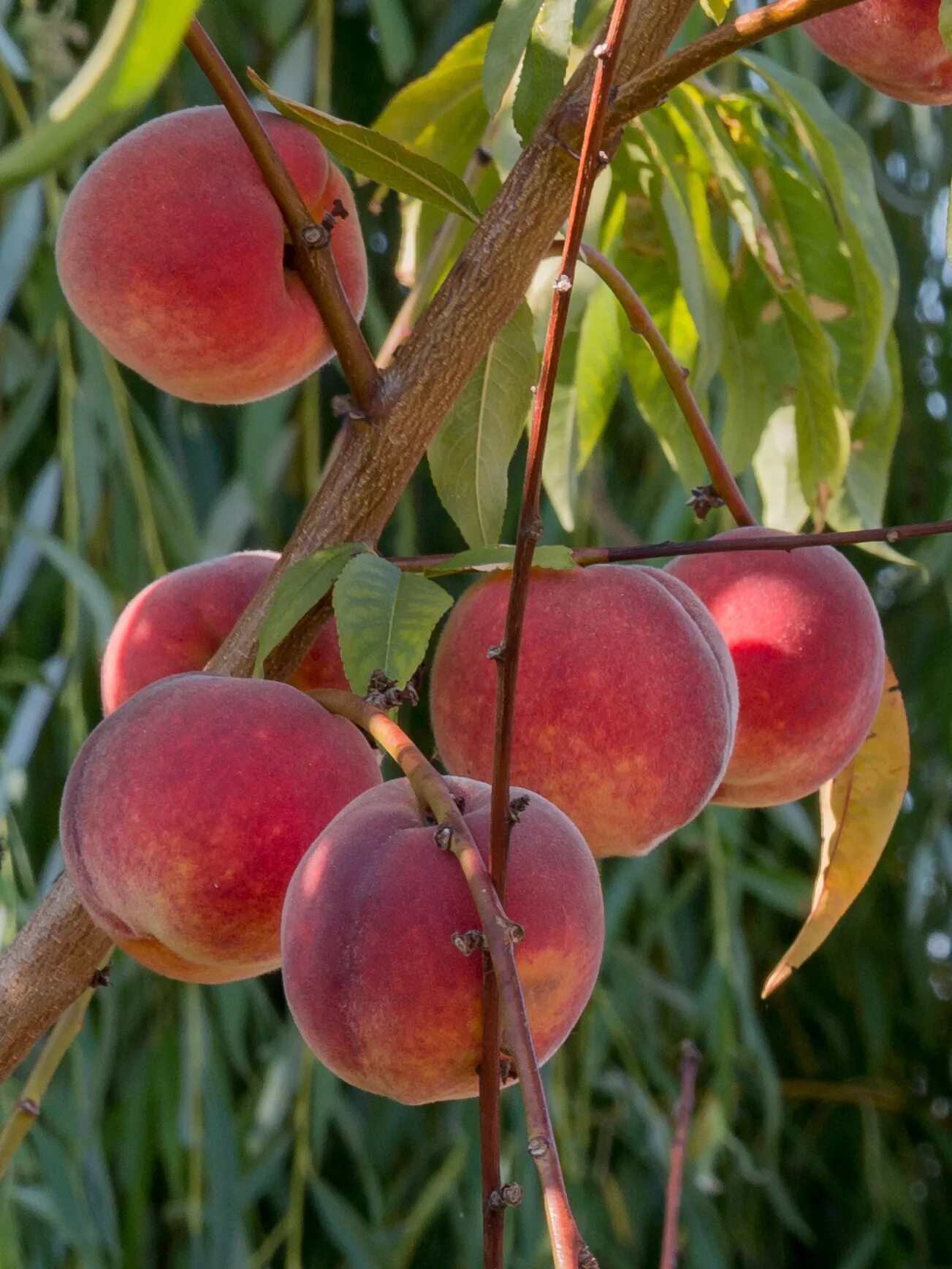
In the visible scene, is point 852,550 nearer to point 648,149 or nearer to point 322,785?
point 648,149

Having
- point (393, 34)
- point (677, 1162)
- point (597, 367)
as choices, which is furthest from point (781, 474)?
point (393, 34)

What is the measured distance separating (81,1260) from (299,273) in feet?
3.84

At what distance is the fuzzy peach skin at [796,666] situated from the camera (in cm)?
79

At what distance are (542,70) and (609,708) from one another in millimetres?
283

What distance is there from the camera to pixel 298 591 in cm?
61

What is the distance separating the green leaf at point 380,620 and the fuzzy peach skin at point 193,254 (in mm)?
162

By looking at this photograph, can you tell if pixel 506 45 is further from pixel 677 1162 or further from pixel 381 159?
pixel 677 1162

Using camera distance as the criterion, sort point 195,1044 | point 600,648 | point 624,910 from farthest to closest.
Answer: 1. point 624,910
2. point 195,1044
3. point 600,648

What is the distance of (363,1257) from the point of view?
67.5 inches

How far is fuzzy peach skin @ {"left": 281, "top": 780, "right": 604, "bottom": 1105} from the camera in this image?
20.1 inches

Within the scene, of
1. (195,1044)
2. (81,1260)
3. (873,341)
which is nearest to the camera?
(873,341)

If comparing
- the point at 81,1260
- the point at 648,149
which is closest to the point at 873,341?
the point at 648,149

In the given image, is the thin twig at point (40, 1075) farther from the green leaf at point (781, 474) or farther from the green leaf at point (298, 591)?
the green leaf at point (781, 474)

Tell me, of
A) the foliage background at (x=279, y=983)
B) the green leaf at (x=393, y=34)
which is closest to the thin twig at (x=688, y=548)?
the foliage background at (x=279, y=983)
